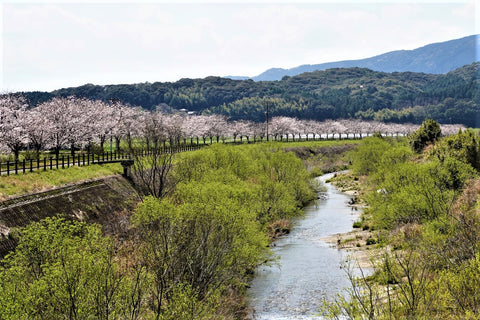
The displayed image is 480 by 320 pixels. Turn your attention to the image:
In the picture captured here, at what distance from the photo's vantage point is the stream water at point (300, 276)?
34.5 meters

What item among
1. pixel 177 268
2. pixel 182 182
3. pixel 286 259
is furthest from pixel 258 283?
pixel 182 182

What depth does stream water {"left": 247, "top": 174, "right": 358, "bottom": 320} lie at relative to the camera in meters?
34.5

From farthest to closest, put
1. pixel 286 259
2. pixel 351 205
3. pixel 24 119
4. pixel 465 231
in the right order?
pixel 351 205, pixel 24 119, pixel 286 259, pixel 465 231

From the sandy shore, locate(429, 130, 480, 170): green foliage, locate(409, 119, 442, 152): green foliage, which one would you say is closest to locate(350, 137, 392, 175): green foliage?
locate(409, 119, 442, 152): green foliage

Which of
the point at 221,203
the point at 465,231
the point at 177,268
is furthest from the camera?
the point at 221,203

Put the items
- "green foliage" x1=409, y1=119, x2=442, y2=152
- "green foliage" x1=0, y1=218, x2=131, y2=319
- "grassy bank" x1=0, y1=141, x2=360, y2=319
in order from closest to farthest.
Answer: "green foliage" x1=0, y1=218, x2=131, y2=319 < "grassy bank" x1=0, y1=141, x2=360, y2=319 < "green foliage" x1=409, y1=119, x2=442, y2=152

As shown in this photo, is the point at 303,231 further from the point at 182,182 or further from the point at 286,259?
the point at 182,182

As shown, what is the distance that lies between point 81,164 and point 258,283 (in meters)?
30.4

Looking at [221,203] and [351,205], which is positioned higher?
[221,203]

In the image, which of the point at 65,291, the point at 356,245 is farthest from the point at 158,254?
the point at 356,245

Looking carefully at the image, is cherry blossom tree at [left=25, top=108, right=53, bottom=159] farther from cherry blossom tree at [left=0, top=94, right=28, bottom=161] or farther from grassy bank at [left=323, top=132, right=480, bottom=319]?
grassy bank at [left=323, top=132, right=480, bottom=319]

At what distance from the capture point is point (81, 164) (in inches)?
2371

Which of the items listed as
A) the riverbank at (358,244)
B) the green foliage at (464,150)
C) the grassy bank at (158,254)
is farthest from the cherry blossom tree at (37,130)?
the green foliage at (464,150)

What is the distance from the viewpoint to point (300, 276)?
41.2 m
